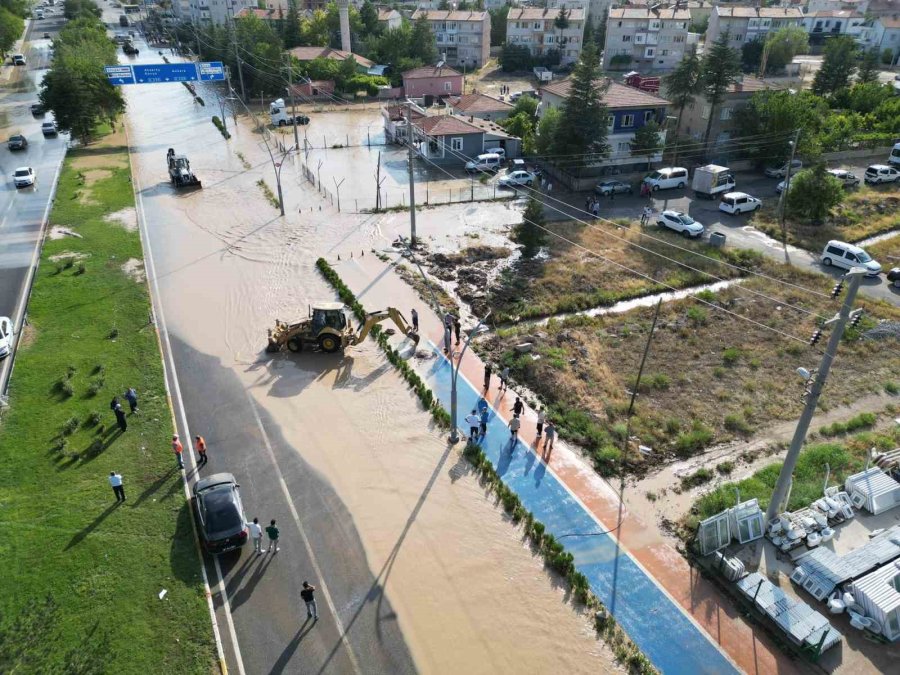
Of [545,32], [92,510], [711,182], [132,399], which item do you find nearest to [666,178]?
[711,182]

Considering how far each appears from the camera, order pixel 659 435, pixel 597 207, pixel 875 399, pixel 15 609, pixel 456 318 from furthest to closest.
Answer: pixel 597 207
pixel 456 318
pixel 875 399
pixel 659 435
pixel 15 609

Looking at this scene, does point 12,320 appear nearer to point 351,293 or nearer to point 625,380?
point 351,293

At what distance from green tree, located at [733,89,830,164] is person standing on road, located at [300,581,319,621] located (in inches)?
1847

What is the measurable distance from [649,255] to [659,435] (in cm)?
1616

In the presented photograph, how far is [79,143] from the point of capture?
53.7 metres

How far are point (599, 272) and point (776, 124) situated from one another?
25.4 m

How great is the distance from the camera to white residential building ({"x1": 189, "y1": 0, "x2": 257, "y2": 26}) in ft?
381

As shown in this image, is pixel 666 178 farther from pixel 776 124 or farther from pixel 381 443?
pixel 381 443

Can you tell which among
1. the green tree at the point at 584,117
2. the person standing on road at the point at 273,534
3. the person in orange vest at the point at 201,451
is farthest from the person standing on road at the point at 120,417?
the green tree at the point at 584,117

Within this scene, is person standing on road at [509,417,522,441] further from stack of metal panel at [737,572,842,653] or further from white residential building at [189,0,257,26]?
white residential building at [189,0,257,26]

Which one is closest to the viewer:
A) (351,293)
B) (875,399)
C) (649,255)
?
(875,399)

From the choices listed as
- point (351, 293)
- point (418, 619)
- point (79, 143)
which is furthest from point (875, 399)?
point (79, 143)

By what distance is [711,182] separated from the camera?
137 ft

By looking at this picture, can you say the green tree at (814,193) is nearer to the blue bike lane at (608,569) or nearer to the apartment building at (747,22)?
the blue bike lane at (608,569)
